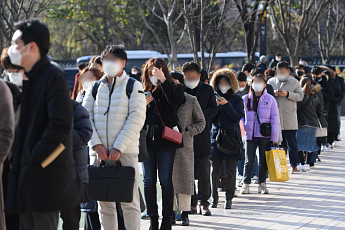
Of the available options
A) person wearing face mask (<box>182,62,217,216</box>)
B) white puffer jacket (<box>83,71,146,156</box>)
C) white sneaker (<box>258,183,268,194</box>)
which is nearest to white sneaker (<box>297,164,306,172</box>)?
white sneaker (<box>258,183,268,194</box>)

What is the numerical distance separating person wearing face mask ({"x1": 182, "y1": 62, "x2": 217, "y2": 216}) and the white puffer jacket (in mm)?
2216

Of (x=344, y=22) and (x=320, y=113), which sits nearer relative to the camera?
(x=320, y=113)

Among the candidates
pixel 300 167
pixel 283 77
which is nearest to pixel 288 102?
pixel 283 77

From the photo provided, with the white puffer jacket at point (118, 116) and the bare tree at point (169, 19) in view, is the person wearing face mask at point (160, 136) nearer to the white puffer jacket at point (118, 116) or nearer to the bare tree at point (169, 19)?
the white puffer jacket at point (118, 116)

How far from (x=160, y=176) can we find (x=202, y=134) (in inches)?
57.8

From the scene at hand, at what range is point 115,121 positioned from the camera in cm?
711

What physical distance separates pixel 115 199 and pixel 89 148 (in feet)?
2.66

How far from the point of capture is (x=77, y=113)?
22.5ft

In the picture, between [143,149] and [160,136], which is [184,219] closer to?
[160,136]

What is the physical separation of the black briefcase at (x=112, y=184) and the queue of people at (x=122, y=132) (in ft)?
Result: 0.43

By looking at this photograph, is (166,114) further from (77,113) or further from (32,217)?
(32,217)

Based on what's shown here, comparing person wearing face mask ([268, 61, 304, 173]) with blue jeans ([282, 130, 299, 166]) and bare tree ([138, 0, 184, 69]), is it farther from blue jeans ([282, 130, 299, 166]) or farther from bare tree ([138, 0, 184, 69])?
bare tree ([138, 0, 184, 69])

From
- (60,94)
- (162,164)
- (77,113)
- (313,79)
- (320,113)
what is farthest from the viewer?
(313,79)

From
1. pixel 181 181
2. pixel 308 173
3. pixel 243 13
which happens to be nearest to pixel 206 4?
pixel 243 13
